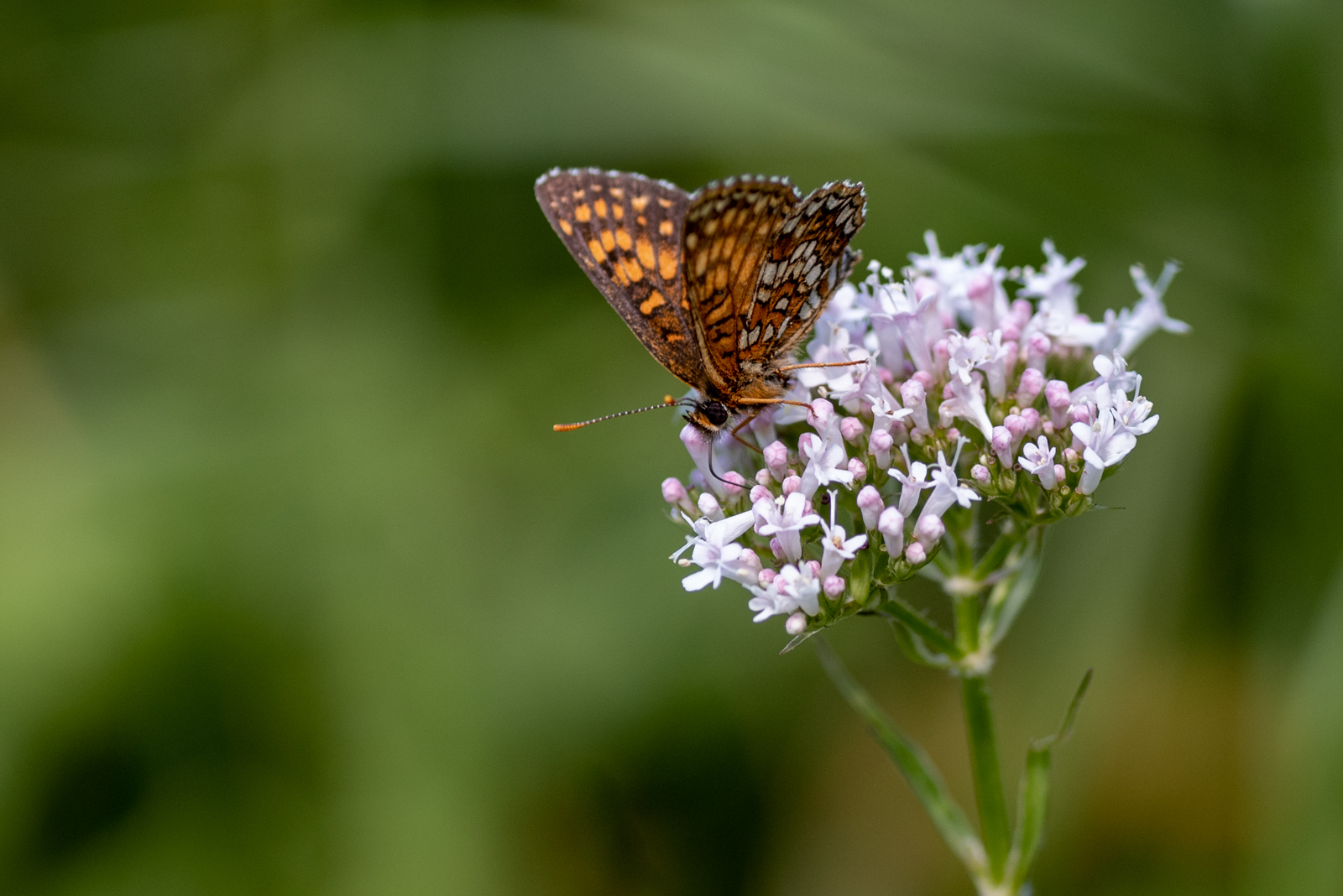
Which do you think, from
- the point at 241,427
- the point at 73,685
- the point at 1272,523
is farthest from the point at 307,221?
the point at 1272,523

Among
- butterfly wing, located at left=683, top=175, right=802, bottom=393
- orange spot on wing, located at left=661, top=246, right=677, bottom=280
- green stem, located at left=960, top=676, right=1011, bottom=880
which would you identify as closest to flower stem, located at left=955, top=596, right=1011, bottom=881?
green stem, located at left=960, top=676, right=1011, bottom=880

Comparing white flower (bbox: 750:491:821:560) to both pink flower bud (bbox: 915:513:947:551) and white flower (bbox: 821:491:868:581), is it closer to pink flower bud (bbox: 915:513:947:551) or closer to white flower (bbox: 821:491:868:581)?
white flower (bbox: 821:491:868:581)

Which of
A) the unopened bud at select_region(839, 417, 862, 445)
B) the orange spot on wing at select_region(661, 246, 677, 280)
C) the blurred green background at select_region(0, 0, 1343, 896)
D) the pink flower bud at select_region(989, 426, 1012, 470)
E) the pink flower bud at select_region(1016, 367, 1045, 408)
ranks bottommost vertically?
the blurred green background at select_region(0, 0, 1343, 896)

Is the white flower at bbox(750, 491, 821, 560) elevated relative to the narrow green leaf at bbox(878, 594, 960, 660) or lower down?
elevated

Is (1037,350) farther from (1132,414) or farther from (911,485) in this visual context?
(911,485)

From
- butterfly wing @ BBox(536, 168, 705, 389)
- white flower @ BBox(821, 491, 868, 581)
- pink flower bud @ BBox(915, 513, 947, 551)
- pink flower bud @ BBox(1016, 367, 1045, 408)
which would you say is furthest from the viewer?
butterfly wing @ BBox(536, 168, 705, 389)

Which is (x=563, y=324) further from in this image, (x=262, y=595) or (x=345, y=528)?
(x=262, y=595)

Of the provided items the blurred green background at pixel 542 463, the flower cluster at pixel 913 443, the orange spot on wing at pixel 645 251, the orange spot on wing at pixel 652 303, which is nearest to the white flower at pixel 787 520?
the flower cluster at pixel 913 443
